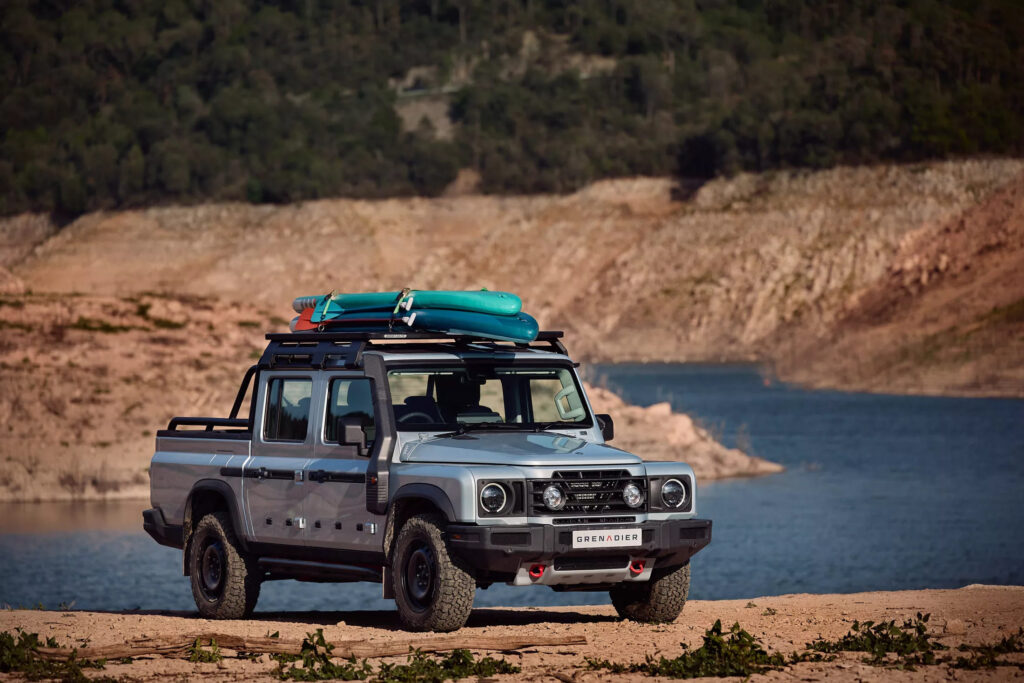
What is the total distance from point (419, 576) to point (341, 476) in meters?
1.04

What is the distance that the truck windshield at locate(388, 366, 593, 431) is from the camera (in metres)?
13.8

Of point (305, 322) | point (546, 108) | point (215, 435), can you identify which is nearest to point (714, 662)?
point (305, 322)

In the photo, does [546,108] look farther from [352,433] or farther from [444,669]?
[444,669]

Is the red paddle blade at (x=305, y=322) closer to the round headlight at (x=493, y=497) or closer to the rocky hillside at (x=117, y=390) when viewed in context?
the round headlight at (x=493, y=497)

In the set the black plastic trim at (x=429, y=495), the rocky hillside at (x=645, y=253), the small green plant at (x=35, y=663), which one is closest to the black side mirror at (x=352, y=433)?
the black plastic trim at (x=429, y=495)

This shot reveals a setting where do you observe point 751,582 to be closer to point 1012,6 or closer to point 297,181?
→ point 297,181

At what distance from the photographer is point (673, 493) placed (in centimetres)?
1325

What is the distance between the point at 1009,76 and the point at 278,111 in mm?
68869

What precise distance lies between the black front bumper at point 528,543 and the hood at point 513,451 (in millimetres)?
460

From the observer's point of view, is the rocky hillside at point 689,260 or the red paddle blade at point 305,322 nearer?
the red paddle blade at point 305,322

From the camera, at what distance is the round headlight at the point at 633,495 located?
510 inches

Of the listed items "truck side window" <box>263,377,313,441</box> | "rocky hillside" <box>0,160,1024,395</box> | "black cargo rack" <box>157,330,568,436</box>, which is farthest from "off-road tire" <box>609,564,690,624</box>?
"rocky hillside" <box>0,160,1024,395</box>

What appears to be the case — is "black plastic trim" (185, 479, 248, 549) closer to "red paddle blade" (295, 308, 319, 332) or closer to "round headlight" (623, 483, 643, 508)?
"red paddle blade" (295, 308, 319, 332)

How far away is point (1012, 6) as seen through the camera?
16725cm
